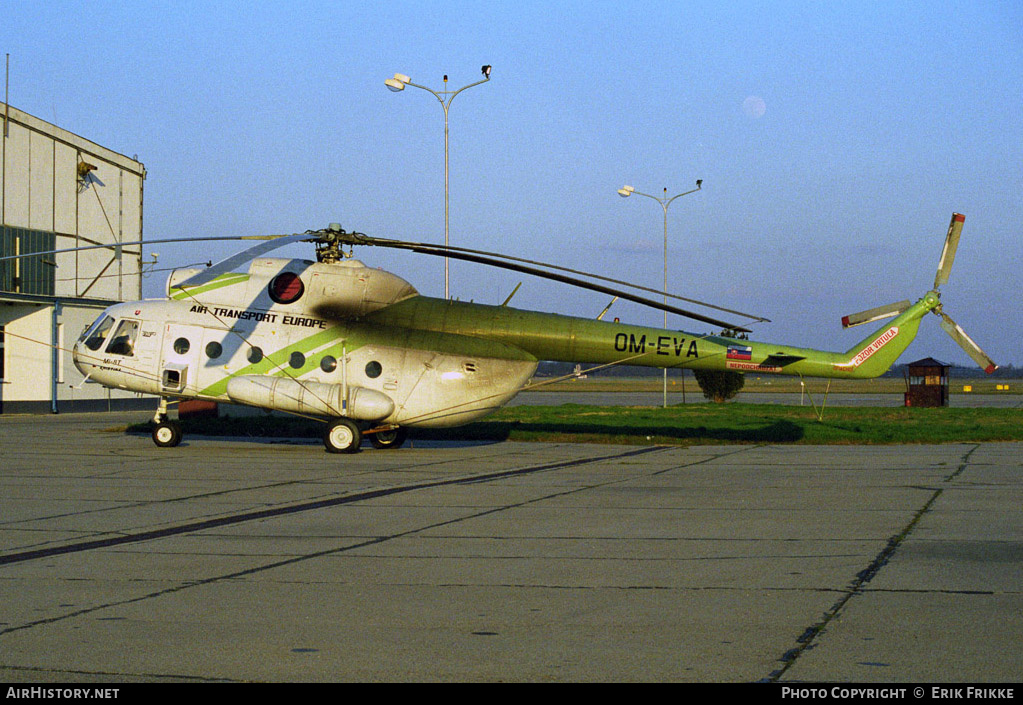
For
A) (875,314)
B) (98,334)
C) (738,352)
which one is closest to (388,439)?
(98,334)

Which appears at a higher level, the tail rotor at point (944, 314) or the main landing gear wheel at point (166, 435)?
the tail rotor at point (944, 314)

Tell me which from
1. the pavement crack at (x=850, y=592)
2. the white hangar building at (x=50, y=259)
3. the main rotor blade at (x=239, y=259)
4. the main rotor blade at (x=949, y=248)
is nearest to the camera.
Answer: the pavement crack at (x=850, y=592)

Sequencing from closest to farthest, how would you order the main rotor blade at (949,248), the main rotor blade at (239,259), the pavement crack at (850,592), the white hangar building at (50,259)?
the pavement crack at (850,592) < the main rotor blade at (239,259) < the main rotor blade at (949,248) < the white hangar building at (50,259)

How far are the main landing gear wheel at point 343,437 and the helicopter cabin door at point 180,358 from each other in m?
3.11

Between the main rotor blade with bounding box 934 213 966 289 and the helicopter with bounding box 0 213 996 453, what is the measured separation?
26mm

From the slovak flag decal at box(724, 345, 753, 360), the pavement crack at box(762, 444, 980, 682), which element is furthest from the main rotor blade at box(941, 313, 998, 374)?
the pavement crack at box(762, 444, 980, 682)

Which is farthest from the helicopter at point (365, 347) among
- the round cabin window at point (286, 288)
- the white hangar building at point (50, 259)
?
the white hangar building at point (50, 259)

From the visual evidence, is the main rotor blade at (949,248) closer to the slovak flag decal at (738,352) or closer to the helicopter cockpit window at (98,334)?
the slovak flag decal at (738,352)

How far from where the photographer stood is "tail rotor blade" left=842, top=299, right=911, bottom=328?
21.2 m

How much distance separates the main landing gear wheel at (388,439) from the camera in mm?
22359

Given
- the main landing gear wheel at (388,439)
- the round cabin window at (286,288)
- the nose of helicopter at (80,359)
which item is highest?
the round cabin window at (286,288)

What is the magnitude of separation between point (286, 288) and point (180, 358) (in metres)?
2.77

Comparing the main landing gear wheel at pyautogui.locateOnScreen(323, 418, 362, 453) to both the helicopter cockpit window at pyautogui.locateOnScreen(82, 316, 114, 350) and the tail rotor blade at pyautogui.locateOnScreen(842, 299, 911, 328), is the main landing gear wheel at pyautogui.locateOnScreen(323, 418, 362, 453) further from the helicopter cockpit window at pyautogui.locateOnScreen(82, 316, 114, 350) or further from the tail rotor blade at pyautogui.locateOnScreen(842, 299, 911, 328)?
the tail rotor blade at pyautogui.locateOnScreen(842, 299, 911, 328)
